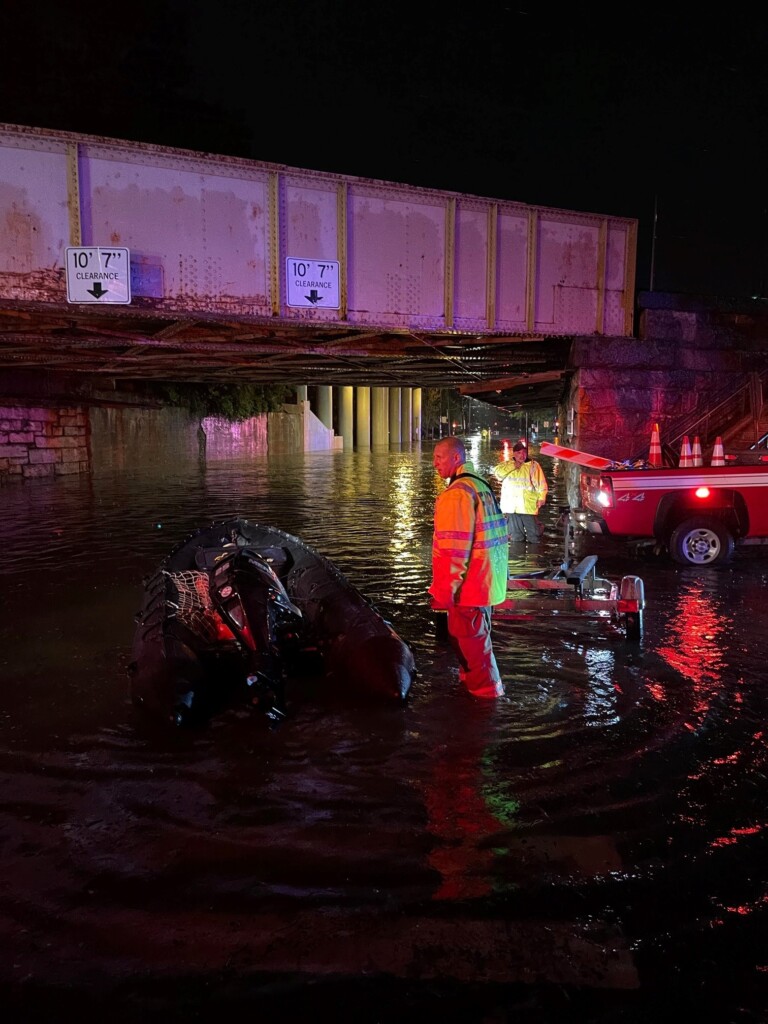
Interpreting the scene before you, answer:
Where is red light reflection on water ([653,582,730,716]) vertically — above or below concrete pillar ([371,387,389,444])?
below

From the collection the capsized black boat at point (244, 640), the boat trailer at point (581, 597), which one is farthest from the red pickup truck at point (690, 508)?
the capsized black boat at point (244, 640)

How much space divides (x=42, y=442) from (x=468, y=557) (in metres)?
22.0

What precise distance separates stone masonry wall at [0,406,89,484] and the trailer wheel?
20.8 metres

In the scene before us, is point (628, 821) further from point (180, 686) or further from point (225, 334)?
point (225, 334)

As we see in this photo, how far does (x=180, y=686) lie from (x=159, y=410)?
88.9 ft

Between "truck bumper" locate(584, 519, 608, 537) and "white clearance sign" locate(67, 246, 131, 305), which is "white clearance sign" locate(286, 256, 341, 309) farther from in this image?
"truck bumper" locate(584, 519, 608, 537)

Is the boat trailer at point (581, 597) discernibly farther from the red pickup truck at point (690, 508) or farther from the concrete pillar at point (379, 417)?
the concrete pillar at point (379, 417)

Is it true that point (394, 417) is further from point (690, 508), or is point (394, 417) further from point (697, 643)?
point (697, 643)

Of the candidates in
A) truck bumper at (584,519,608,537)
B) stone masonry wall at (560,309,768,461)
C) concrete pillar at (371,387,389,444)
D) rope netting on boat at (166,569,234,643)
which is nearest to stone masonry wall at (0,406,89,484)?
stone masonry wall at (560,309,768,461)

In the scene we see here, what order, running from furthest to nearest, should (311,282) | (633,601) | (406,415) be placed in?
(406,415), (311,282), (633,601)

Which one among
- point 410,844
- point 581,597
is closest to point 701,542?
point 581,597

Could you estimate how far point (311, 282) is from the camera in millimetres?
12250

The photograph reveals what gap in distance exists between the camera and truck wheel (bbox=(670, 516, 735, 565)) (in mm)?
9211

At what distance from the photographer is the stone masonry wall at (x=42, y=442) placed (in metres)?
21.8
